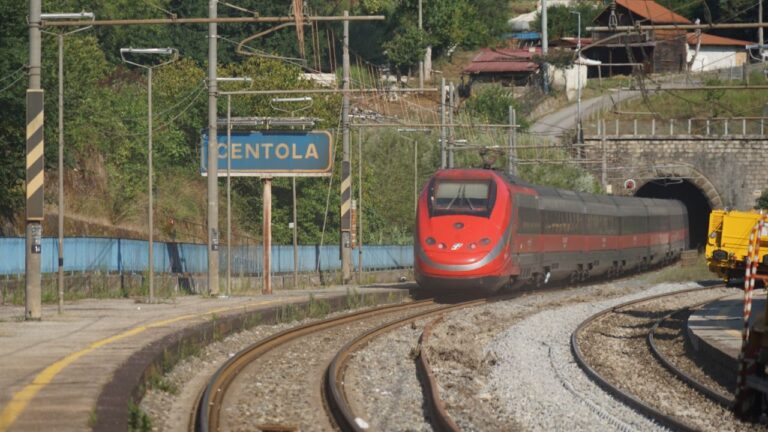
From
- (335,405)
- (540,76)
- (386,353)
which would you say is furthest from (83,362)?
(540,76)

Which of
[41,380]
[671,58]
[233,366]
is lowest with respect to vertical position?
[233,366]

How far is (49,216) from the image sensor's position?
→ 42594 mm

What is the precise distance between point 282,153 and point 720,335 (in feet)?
66.3

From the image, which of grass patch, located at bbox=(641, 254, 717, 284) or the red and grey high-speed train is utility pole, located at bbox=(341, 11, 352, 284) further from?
grass patch, located at bbox=(641, 254, 717, 284)

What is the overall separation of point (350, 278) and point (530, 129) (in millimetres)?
50373

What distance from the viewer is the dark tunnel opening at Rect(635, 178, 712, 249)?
86.9 meters

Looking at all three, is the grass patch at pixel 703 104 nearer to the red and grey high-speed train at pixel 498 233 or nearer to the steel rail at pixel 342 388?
the red and grey high-speed train at pixel 498 233

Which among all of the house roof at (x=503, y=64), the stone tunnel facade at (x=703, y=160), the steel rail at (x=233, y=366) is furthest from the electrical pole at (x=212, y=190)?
the house roof at (x=503, y=64)

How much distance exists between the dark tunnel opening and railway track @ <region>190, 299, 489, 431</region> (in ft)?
189

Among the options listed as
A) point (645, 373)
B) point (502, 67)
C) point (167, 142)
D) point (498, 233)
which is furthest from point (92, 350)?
point (502, 67)

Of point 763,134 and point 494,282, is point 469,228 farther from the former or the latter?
point 763,134

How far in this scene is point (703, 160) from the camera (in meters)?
79.1

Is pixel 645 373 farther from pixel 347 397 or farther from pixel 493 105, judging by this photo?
pixel 493 105

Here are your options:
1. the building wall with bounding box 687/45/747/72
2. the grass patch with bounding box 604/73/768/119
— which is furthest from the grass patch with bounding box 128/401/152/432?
the building wall with bounding box 687/45/747/72
